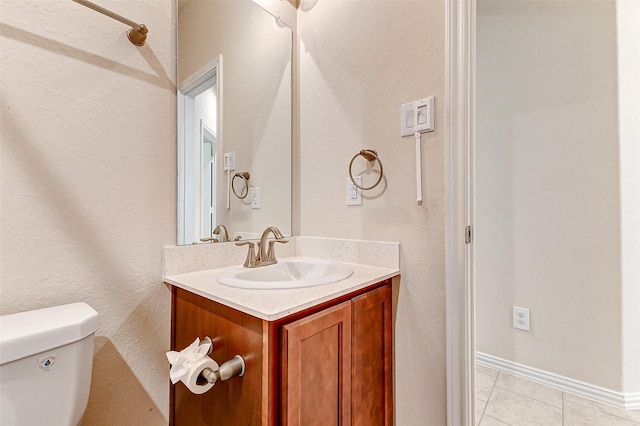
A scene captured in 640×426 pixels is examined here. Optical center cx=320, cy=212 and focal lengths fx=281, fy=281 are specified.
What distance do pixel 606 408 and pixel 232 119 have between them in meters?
2.33

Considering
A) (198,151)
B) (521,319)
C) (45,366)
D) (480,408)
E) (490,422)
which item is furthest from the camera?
(521,319)

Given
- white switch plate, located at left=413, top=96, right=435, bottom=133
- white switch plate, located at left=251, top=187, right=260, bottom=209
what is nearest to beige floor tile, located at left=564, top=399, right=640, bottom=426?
white switch plate, located at left=413, top=96, right=435, bottom=133

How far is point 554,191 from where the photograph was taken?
5.27ft

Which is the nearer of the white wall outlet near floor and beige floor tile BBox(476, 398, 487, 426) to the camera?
beige floor tile BBox(476, 398, 487, 426)

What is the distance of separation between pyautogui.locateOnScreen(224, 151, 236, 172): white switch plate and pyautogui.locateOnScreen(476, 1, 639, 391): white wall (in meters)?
1.56

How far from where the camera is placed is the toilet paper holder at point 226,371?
668 millimetres

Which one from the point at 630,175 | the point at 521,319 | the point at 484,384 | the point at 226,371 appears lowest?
the point at 484,384

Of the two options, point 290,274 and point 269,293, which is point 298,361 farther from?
point 290,274

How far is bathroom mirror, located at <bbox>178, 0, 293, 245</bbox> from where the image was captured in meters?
1.05

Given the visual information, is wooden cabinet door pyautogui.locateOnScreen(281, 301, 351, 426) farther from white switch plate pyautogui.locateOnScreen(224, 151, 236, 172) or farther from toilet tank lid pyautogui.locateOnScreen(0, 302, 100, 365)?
white switch plate pyautogui.locateOnScreen(224, 151, 236, 172)

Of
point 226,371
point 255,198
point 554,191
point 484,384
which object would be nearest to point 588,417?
point 484,384

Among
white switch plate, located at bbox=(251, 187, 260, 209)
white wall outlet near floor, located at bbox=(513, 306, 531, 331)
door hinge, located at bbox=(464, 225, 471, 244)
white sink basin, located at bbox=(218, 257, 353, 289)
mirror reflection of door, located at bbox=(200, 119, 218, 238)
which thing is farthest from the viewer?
white wall outlet near floor, located at bbox=(513, 306, 531, 331)

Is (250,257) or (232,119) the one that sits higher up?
(232,119)

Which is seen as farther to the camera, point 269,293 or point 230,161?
point 230,161
